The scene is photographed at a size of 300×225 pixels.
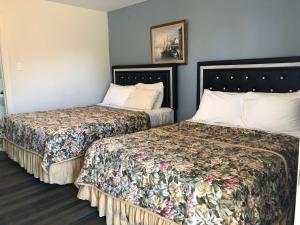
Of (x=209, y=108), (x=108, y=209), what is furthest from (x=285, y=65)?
(x=108, y=209)

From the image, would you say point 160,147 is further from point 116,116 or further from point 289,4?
point 289,4

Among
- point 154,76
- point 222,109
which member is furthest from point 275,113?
point 154,76

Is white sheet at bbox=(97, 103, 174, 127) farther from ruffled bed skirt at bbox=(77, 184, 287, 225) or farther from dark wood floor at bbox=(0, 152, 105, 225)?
ruffled bed skirt at bbox=(77, 184, 287, 225)

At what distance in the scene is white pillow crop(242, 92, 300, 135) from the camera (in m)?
2.27

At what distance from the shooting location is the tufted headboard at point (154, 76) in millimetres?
3693

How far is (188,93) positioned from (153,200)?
2240 millimetres

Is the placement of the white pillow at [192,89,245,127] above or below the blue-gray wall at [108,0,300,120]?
below

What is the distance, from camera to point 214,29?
318 cm

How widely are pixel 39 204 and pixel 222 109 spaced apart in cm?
207

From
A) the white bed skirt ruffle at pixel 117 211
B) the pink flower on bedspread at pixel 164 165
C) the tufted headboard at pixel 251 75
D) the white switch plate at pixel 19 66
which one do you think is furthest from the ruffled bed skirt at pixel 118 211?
the white switch plate at pixel 19 66

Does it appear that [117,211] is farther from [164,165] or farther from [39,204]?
[39,204]

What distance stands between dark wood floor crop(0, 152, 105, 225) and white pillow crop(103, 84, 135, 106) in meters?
1.71

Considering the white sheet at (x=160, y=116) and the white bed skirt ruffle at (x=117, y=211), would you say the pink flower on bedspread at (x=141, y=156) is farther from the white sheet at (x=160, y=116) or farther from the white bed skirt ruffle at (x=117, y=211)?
the white sheet at (x=160, y=116)

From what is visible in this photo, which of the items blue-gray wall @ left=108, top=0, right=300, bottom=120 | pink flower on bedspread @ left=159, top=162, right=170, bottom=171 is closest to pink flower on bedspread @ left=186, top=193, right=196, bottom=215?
pink flower on bedspread @ left=159, top=162, right=170, bottom=171
